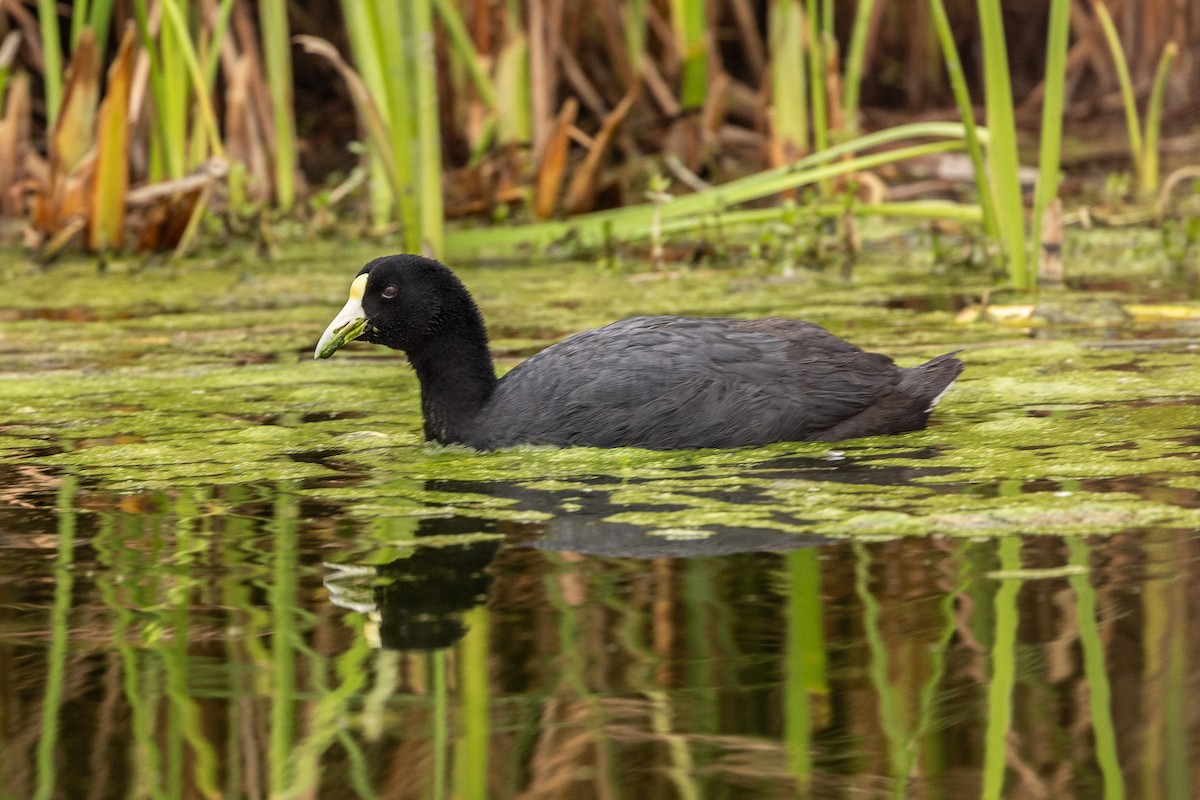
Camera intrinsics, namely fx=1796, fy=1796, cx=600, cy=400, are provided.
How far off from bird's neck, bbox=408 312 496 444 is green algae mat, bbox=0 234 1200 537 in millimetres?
66

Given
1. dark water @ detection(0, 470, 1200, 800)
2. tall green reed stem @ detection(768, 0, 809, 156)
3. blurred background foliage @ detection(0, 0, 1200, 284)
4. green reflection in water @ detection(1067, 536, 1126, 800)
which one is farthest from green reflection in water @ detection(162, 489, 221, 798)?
tall green reed stem @ detection(768, 0, 809, 156)

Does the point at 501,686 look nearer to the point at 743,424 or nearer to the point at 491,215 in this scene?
the point at 743,424

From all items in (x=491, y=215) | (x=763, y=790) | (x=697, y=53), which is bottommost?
(x=763, y=790)

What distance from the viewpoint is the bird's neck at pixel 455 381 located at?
4000mm

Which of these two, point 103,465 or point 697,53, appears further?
point 697,53

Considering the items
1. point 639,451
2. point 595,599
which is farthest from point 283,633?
point 639,451

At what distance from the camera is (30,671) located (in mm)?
2441

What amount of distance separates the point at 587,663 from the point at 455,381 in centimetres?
172

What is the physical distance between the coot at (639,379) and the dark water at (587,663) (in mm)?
636

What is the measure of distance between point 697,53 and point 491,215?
124 cm

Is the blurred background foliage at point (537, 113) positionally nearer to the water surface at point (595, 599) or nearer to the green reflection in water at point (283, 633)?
the water surface at point (595, 599)

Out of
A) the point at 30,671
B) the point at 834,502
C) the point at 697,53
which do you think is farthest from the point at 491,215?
the point at 30,671

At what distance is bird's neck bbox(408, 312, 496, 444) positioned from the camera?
400cm

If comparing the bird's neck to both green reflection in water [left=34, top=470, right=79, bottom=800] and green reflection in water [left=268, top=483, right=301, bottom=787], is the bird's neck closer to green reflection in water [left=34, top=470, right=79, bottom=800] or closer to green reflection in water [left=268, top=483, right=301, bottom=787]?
green reflection in water [left=268, top=483, right=301, bottom=787]
